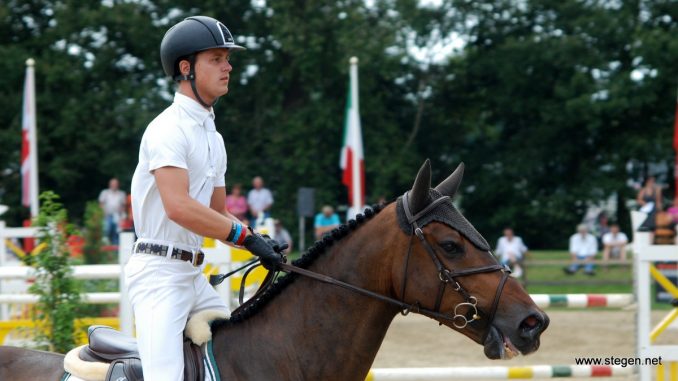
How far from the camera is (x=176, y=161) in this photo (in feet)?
11.8

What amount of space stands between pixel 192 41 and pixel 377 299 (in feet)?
4.04

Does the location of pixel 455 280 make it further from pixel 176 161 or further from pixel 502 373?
pixel 502 373

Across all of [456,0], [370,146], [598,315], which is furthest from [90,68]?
[598,315]

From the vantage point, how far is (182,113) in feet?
12.3

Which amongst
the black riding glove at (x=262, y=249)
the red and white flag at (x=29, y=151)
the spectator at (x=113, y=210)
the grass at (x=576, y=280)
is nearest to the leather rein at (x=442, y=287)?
the black riding glove at (x=262, y=249)

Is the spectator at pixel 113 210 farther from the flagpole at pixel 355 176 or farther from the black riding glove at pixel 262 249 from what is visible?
the black riding glove at pixel 262 249

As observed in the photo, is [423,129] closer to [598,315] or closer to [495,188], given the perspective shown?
[495,188]

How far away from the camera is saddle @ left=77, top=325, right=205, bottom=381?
3.72 meters

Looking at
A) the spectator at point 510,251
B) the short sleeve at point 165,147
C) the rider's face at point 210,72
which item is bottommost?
the spectator at point 510,251

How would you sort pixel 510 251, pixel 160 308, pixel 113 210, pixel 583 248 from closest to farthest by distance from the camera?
pixel 160 308
pixel 113 210
pixel 510 251
pixel 583 248

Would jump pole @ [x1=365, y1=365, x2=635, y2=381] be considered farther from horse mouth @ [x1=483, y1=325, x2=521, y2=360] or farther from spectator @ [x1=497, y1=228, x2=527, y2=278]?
spectator @ [x1=497, y1=228, x2=527, y2=278]

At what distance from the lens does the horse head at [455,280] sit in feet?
11.8

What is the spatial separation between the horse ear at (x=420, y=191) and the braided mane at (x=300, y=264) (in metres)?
0.23

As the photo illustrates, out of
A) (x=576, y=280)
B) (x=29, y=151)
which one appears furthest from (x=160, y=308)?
(x=576, y=280)
